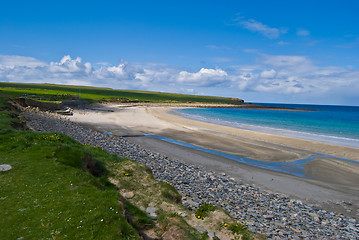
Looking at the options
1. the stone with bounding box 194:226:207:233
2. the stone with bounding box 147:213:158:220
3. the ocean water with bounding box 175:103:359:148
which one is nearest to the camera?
the stone with bounding box 194:226:207:233

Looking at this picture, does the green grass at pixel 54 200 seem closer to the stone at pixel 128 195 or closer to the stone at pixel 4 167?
the stone at pixel 4 167

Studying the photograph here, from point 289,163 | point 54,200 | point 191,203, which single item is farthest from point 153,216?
point 289,163

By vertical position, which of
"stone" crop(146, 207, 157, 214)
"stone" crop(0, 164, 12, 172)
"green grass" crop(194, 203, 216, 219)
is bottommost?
"green grass" crop(194, 203, 216, 219)

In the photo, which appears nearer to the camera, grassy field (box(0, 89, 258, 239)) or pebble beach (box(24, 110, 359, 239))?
grassy field (box(0, 89, 258, 239))

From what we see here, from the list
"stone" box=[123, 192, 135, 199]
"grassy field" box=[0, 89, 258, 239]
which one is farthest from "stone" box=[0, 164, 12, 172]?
"stone" box=[123, 192, 135, 199]

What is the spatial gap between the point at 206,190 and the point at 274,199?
15.1 ft

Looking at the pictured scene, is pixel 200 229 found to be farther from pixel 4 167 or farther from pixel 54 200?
pixel 4 167

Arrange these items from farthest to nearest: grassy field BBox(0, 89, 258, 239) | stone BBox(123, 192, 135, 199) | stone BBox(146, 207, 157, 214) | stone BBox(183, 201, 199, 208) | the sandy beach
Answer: the sandy beach < stone BBox(183, 201, 199, 208) < stone BBox(123, 192, 135, 199) < stone BBox(146, 207, 157, 214) < grassy field BBox(0, 89, 258, 239)

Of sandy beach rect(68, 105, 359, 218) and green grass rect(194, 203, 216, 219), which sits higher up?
green grass rect(194, 203, 216, 219)

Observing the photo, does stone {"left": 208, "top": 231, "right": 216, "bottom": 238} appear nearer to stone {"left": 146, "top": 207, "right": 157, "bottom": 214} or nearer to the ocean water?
stone {"left": 146, "top": 207, "right": 157, "bottom": 214}

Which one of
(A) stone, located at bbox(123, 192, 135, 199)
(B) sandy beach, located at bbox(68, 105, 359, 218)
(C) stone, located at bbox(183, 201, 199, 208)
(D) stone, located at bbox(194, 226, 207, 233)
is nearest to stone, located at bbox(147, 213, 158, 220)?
(D) stone, located at bbox(194, 226, 207, 233)

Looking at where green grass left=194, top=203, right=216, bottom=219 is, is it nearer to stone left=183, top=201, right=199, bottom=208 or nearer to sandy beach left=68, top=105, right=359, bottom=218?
stone left=183, top=201, right=199, bottom=208

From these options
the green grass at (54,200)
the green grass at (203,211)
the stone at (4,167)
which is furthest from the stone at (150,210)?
the stone at (4,167)

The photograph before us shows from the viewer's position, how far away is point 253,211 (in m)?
12.7
